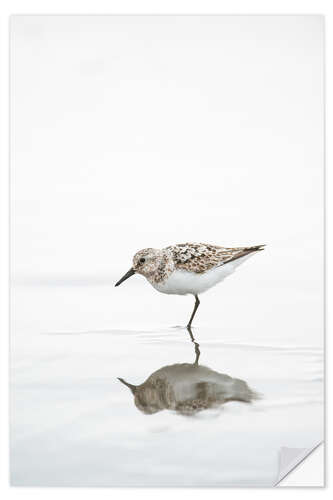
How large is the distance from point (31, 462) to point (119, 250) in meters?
1.25

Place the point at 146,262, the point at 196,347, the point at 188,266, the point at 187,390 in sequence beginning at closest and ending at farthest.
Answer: the point at 187,390, the point at 196,347, the point at 146,262, the point at 188,266

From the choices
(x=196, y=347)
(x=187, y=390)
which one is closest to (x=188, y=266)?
(x=196, y=347)

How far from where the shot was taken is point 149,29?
3881mm

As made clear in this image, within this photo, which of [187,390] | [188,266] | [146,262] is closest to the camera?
[187,390]

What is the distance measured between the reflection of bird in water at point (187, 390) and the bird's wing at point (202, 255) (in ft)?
1.99

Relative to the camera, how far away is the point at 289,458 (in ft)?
11.6

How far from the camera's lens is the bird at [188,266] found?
387 centimetres

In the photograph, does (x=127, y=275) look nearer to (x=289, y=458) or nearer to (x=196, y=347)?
(x=196, y=347)

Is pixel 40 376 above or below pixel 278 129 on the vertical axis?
below

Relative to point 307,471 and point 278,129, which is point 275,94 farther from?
point 307,471

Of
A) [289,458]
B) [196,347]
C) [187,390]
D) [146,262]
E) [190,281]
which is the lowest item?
[289,458]

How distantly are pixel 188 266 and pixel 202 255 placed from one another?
148mm

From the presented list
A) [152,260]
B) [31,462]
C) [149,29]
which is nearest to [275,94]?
[149,29]

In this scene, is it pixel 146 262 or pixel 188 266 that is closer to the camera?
pixel 146 262
